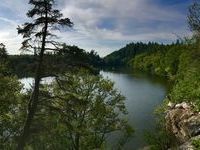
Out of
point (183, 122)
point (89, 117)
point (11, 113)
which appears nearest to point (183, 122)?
point (183, 122)

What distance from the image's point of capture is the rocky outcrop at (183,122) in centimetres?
2233

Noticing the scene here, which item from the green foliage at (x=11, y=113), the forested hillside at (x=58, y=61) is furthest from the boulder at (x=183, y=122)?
the green foliage at (x=11, y=113)

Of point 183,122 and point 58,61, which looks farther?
point 183,122

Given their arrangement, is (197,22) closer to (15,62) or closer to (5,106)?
(5,106)

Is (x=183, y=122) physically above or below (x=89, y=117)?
above

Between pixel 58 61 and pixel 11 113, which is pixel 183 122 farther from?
pixel 11 113

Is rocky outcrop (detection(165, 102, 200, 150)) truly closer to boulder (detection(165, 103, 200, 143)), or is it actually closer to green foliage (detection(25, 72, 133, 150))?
boulder (detection(165, 103, 200, 143))

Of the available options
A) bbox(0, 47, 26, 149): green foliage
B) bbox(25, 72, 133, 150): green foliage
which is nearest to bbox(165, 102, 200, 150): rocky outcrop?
bbox(25, 72, 133, 150): green foliage

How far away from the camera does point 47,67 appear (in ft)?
58.4

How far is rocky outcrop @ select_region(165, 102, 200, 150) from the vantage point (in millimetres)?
22328

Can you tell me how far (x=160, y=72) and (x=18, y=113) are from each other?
457 ft

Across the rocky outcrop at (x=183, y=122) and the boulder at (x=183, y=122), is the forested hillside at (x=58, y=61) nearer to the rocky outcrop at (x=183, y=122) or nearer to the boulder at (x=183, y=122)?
the rocky outcrop at (x=183, y=122)

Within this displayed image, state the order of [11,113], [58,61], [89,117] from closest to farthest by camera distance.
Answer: [58,61] < [11,113] < [89,117]

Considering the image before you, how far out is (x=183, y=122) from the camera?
25375mm
